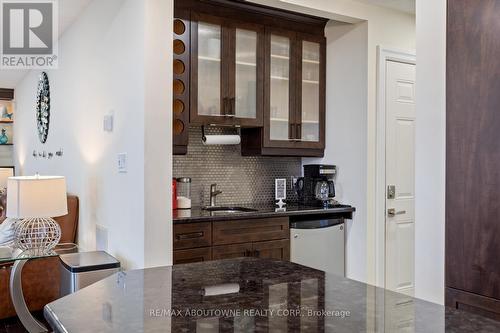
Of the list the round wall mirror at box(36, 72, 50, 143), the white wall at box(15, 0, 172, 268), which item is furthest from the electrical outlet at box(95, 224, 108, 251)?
the round wall mirror at box(36, 72, 50, 143)

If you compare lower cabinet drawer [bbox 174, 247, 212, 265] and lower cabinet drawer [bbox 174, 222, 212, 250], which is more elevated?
lower cabinet drawer [bbox 174, 222, 212, 250]

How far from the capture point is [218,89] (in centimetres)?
344

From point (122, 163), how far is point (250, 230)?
1.01 m

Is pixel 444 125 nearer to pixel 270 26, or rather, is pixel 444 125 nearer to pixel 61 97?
pixel 270 26

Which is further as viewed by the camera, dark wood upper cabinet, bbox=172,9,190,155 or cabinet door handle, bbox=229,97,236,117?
cabinet door handle, bbox=229,97,236,117

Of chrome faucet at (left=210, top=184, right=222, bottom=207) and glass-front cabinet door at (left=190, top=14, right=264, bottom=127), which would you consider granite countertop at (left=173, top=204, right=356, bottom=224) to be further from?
glass-front cabinet door at (left=190, top=14, right=264, bottom=127)

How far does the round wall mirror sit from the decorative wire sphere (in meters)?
2.64

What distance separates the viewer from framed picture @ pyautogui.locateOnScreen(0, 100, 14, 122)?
25.7 ft

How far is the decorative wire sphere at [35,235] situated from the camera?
2.86 meters

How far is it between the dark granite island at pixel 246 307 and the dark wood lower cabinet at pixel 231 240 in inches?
65.3

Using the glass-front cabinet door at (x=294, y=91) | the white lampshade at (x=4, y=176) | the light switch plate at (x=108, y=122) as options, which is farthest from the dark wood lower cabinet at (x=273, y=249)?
the white lampshade at (x=4, y=176)

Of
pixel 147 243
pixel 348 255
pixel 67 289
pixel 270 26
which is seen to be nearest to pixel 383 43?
pixel 270 26

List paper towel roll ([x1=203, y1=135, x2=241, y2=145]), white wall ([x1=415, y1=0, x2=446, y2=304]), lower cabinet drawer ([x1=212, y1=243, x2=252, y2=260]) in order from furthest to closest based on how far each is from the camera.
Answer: paper towel roll ([x1=203, y1=135, x2=241, y2=145]) < lower cabinet drawer ([x1=212, y1=243, x2=252, y2=260]) < white wall ([x1=415, y1=0, x2=446, y2=304])

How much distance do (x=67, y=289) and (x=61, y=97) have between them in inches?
92.6
